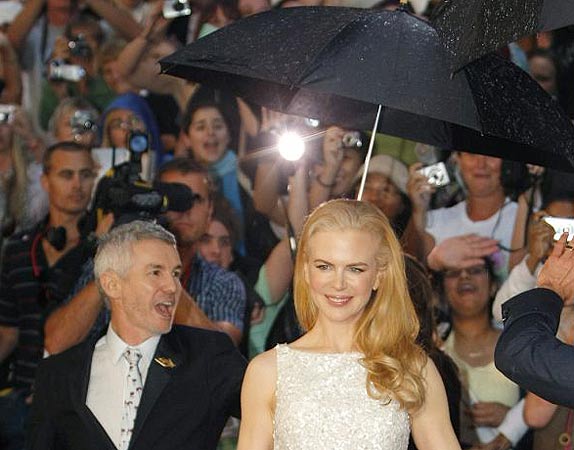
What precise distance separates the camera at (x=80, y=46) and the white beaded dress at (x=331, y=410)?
3.93 meters

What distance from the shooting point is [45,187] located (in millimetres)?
7297

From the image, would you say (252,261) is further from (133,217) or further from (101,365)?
(101,365)

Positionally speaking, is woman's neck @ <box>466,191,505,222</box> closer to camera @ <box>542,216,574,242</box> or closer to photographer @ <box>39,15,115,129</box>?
photographer @ <box>39,15,115,129</box>

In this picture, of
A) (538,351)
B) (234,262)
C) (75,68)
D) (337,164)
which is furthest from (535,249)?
(75,68)

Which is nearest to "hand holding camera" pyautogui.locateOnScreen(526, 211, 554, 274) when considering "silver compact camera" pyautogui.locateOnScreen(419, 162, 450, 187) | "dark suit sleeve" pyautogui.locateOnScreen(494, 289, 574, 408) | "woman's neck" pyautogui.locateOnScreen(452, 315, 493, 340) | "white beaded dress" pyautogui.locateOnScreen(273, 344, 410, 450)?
"woman's neck" pyautogui.locateOnScreen(452, 315, 493, 340)

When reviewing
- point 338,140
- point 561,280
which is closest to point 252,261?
point 338,140

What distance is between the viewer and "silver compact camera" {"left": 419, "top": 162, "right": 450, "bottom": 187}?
20.9ft

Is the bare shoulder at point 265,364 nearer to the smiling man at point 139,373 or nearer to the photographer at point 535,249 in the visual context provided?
the smiling man at point 139,373

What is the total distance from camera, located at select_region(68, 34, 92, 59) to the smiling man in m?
2.91

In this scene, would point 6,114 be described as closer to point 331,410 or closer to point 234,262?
point 234,262

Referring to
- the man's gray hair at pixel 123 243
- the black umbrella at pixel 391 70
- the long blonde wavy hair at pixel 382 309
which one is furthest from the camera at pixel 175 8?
the long blonde wavy hair at pixel 382 309

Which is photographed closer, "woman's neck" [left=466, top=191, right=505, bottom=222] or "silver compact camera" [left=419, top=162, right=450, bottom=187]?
"woman's neck" [left=466, top=191, right=505, bottom=222]

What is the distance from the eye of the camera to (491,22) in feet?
11.8

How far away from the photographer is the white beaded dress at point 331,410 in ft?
13.2
